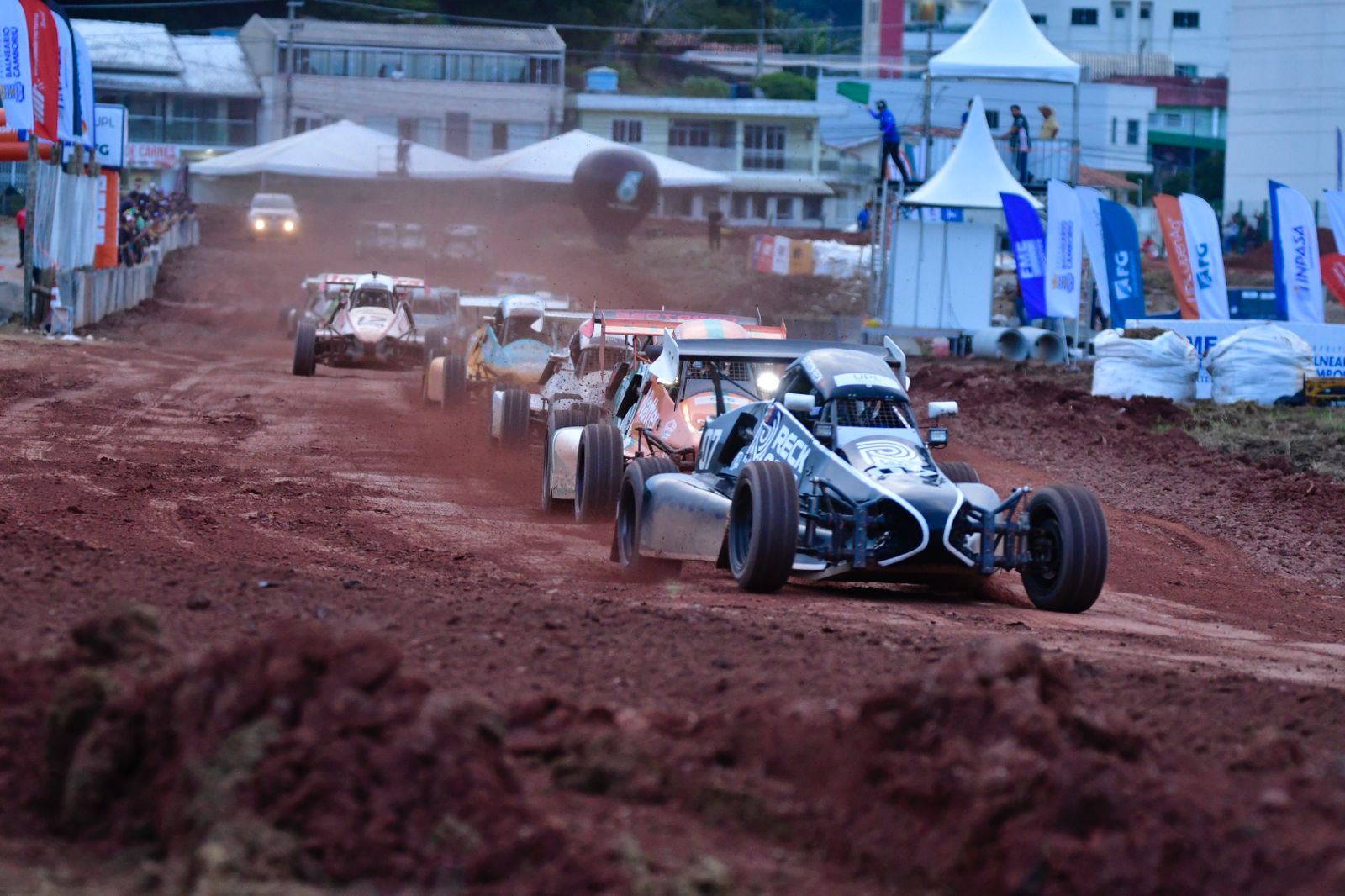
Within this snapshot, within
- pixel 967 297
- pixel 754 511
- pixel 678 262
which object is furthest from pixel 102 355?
pixel 678 262

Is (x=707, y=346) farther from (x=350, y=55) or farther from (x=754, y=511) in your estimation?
(x=350, y=55)

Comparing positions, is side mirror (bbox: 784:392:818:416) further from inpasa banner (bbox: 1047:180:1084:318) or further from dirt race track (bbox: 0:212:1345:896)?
inpasa banner (bbox: 1047:180:1084:318)

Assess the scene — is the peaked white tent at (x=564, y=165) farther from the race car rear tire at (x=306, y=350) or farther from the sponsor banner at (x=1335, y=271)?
Answer: the race car rear tire at (x=306, y=350)

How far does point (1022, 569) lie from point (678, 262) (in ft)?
145

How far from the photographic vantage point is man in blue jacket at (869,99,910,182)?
1258 inches

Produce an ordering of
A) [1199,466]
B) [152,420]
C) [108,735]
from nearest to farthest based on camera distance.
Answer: [108,735] < [1199,466] < [152,420]

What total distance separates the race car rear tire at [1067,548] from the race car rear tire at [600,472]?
12.2 feet

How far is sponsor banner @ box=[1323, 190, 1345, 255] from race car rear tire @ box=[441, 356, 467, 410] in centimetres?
1736

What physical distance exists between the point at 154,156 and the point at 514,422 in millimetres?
59797

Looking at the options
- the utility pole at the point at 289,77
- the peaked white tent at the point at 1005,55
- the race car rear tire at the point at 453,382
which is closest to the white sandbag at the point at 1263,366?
the race car rear tire at the point at 453,382

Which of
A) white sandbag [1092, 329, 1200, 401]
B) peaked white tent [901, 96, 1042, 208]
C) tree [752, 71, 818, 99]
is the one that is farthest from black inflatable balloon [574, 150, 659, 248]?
tree [752, 71, 818, 99]

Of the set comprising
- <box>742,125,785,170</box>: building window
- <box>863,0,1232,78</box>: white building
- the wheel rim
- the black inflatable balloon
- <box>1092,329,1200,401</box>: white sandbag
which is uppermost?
<box>863,0,1232,78</box>: white building

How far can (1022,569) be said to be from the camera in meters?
9.28

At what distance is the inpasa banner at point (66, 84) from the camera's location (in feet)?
91.0
